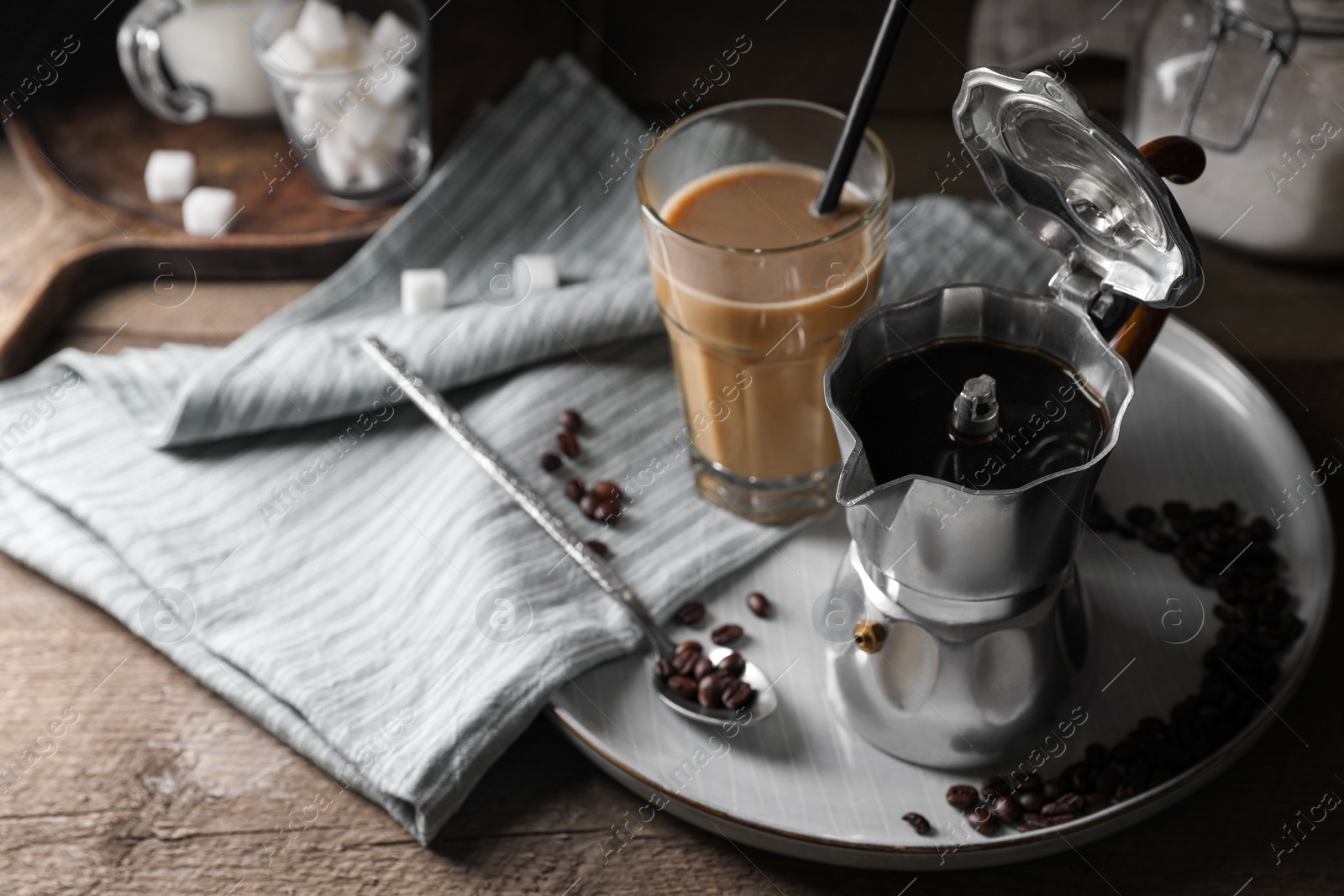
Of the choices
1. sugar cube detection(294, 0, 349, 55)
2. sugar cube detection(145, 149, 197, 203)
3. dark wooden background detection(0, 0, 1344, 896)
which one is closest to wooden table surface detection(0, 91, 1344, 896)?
dark wooden background detection(0, 0, 1344, 896)

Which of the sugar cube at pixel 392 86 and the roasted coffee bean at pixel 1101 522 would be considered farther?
the sugar cube at pixel 392 86

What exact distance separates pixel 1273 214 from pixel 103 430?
1303mm

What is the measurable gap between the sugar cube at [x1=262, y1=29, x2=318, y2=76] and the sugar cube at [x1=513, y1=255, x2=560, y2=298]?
0.37 meters

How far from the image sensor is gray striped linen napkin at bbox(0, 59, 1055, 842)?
39.9 inches

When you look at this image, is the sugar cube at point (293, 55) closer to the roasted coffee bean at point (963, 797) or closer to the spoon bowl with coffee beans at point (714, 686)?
the spoon bowl with coffee beans at point (714, 686)

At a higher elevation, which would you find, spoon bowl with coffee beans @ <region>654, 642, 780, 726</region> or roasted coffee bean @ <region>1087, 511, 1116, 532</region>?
spoon bowl with coffee beans @ <region>654, 642, 780, 726</region>

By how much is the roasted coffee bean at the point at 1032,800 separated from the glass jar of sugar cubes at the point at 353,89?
3.52ft

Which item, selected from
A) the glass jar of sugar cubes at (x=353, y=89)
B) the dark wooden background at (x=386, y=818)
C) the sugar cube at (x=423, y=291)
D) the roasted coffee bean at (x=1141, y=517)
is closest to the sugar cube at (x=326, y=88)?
the glass jar of sugar cubes at (x=353, y=89)

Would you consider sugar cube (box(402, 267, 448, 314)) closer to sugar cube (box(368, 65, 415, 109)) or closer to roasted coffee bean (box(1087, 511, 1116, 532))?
sugar cube (box(368, 65, 415, 109))

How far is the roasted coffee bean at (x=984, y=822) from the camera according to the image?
0.89 meters

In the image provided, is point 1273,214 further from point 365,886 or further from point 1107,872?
point 365,886

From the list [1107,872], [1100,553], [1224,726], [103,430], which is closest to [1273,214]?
[1100,553]

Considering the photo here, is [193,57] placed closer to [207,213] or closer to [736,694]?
[207,213]

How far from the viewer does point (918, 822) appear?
2.96 feet
